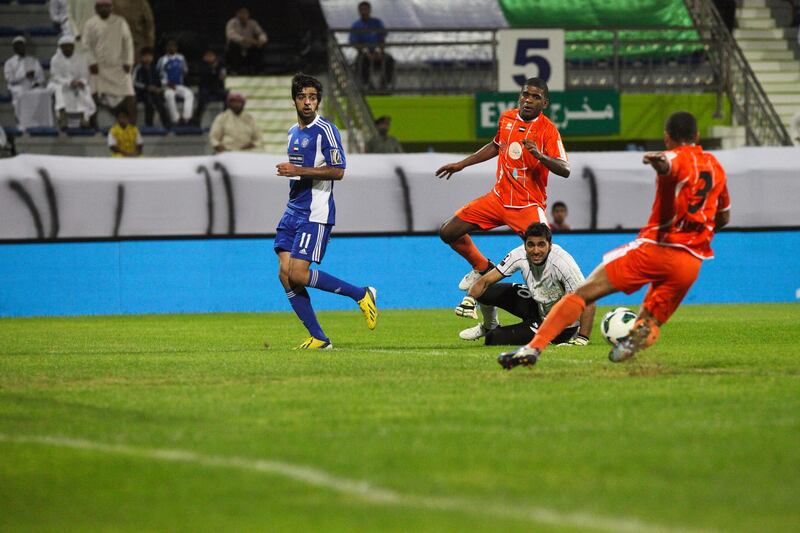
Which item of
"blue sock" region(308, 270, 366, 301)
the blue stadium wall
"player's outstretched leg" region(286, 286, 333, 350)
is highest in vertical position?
"blue sock" region(308, 270, 366, 301)

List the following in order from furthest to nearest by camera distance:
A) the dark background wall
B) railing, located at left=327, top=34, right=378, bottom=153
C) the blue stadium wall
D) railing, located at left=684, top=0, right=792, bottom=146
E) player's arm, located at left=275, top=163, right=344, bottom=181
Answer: the dark background wall
railing, located at left=684, top=0, right=792, bottom=146
railing, located at left=327, top=34, right=378, bottom=153
the blue stadium wall
player's arm, located at left=275, top=163, right=344, bottom=181

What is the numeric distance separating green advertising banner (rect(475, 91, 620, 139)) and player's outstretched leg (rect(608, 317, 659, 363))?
1502 cm

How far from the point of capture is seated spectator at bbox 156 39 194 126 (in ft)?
78.0

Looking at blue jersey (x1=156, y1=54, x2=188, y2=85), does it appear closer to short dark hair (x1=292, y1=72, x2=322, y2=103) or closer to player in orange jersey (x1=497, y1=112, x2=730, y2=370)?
short dark hair (x1=292, y1=72, x2=322, y2=103)

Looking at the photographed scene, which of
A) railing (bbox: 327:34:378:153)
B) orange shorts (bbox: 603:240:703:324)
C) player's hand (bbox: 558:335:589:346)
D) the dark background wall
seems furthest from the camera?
the dark background wall

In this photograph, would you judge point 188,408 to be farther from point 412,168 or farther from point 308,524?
point 412,168

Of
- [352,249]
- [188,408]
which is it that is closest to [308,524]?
[188,408]

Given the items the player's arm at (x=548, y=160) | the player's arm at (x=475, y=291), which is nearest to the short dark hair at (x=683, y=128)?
the player's arm at (x=548, y=160)

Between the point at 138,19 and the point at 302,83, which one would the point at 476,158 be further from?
the point at 138,19

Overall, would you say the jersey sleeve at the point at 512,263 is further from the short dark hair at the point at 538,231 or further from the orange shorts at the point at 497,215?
the short dark hair at the point at 538,231

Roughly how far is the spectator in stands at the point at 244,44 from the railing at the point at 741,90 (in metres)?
7.80

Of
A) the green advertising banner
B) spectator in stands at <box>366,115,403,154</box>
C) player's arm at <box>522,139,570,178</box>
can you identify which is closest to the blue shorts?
player's arm at <box>522,139,570,178</box>

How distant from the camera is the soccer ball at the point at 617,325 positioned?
1012cm

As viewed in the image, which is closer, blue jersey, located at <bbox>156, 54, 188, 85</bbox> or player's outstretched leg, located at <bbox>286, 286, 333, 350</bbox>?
player's outstretched leg, located at <bbox>286, 286, 333, 350</bbox>
